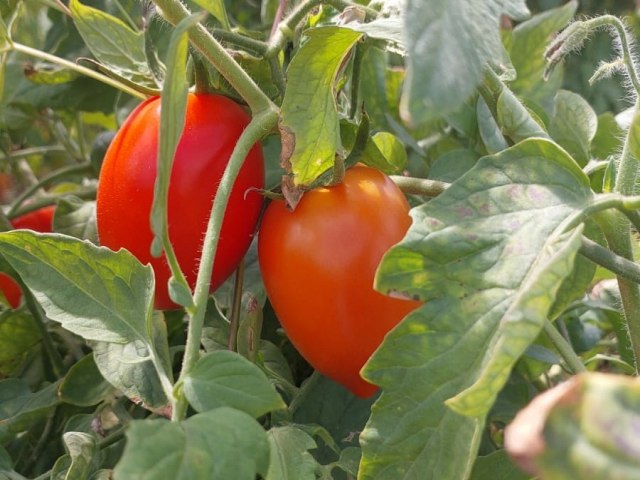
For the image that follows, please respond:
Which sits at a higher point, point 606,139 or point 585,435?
point 585,435

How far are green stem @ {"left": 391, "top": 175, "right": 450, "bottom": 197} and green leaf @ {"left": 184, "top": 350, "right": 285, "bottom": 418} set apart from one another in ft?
0.83

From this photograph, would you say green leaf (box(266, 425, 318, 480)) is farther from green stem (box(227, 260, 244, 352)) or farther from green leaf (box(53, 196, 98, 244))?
green leaf (box(53, 196, 98, 244))

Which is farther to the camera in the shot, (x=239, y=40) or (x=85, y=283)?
(x=239, y=40)

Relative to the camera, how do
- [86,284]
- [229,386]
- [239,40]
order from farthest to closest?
[239,40], [86,284], [229,386]

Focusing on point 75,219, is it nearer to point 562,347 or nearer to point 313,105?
point 313,105

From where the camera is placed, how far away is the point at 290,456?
480 millimetres

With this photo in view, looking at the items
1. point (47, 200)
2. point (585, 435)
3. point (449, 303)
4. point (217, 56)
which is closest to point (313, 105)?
point (217, 56)

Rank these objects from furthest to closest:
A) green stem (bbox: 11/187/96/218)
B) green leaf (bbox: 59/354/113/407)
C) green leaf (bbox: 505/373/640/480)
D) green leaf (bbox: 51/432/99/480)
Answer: green stem (bbox: 11/187/96/218) → green leaf (bbox: 59/354/113/407) → green leaf (bbox: 51/432/99/480) → green leaf (bbox: 505/373/640/480)

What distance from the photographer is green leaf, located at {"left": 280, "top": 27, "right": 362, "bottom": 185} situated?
21.5 inches

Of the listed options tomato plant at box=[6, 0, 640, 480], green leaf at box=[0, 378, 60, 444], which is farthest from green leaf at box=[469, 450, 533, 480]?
green leaf at box=[0, 378, 60, 444]

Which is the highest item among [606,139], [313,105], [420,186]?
[313,105]

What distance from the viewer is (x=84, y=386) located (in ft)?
2.09

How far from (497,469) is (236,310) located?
0.71ft

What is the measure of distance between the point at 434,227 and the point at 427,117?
0.13 meters
